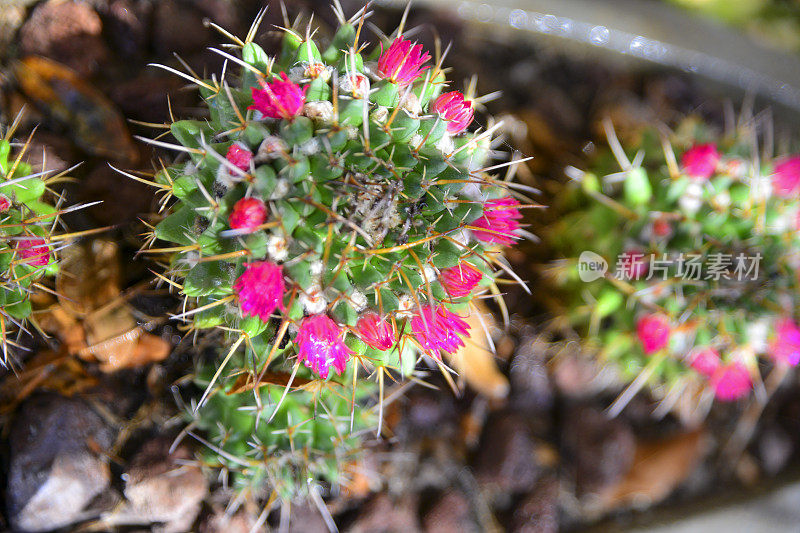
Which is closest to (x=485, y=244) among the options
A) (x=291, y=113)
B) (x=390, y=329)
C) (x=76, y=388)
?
(x=390, y=329)

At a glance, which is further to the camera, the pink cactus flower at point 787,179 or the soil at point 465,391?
the pink cactus flower at point 787,179

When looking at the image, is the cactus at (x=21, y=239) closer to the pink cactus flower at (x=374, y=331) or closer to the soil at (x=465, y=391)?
the soil at (x=465, y=391)

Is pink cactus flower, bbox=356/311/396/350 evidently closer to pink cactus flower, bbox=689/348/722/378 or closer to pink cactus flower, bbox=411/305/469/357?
pink cactus flower, bbox=411/305/469/357

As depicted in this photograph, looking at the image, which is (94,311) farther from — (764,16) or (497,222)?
(764,16)

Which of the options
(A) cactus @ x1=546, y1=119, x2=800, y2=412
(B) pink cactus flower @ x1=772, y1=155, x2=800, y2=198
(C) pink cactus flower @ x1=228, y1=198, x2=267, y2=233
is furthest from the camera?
(B) pink cactus flower @ x1=772, y1=155, x2=800, y2=198

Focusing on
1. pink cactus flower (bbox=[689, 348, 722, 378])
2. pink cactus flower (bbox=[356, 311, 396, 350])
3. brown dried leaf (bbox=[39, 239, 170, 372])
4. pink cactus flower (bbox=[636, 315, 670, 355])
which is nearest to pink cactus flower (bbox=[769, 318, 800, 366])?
pink cactus flower (bbox=[689, 348, 722, 378])

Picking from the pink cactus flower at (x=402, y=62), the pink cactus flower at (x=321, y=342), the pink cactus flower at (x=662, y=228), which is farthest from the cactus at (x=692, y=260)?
the pink cactus flower at (x=321, y=342)

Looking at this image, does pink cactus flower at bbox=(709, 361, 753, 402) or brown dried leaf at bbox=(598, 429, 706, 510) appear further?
brown dried leaf at bbox=(598, 429, 706, 510)

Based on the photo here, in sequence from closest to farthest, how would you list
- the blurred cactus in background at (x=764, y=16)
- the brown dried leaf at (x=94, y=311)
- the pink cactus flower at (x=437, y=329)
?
1. the pink cactus flower at (x=437, y=329)
2. the brown dried leaf at (x=94, y=311)
3. the blurred cactus in background at (x=764, y=16)
